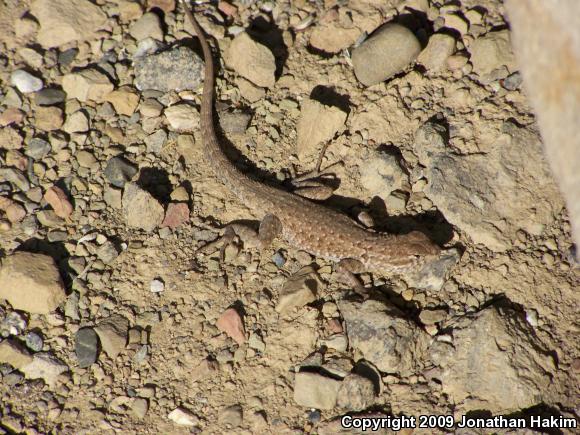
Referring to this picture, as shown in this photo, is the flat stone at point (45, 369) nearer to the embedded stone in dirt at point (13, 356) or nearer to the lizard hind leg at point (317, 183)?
the embedded stone in dirt at point (13, 356)

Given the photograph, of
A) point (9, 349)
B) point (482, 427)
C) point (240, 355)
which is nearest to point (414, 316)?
point (482, 427)

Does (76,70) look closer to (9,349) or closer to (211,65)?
(211,65)

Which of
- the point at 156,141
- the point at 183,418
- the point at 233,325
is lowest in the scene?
the point at 183,418

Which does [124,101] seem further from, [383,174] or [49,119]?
[383,174]

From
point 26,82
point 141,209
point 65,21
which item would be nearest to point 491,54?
point 141,209

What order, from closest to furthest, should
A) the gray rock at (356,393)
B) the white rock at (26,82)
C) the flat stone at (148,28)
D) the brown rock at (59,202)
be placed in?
the gray rock at (356,393)
the brown rock at (59,202)
the white rock at (26,82)
the flat stone at (148,28)

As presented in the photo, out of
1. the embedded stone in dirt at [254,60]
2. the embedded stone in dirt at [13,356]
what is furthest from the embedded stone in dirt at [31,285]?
the embedded stone in dirt at [254,60]
